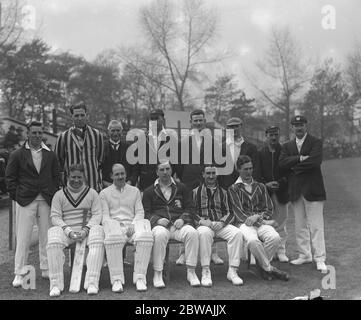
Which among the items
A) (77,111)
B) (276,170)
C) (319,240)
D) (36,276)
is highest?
(77,111)

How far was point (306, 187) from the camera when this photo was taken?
16.3 feet

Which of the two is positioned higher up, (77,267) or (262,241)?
(262,241)

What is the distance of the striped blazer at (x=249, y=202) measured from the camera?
480cm

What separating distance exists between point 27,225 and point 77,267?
2.33ft

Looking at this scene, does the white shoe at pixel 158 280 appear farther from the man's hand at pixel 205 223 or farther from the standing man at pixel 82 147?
the standing man at pixel 82 147

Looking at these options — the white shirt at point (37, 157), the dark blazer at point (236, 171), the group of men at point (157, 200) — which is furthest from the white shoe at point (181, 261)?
the white shirt at point (37, 157)

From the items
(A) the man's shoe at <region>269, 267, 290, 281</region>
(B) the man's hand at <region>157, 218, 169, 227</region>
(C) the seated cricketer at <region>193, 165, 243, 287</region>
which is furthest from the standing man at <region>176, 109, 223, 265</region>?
(A) the man's shoe at <region>269, 267, 290, 281</region>

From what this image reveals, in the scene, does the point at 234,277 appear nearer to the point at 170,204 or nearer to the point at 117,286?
the point at 170,204

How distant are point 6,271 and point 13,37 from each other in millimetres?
9710

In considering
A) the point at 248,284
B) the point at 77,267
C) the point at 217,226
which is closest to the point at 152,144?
the point at 217,226

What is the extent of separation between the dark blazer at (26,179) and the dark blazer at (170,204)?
96cm

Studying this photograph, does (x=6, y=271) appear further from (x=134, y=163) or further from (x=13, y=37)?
(x=13, y=37)
